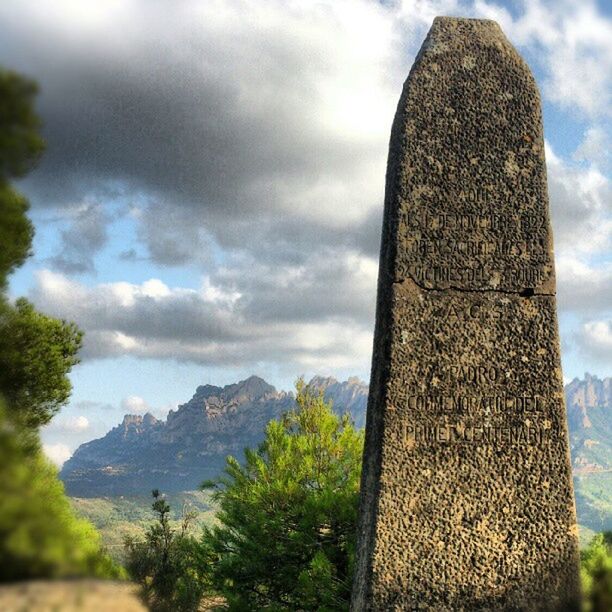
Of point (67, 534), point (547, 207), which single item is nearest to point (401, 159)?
point (547, 207)

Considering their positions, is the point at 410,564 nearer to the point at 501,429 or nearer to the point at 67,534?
the point at 501,429

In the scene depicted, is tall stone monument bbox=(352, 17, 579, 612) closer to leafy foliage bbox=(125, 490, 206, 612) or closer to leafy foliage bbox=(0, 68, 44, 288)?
leafy foliage bbox=(0, 68, 44, 288)

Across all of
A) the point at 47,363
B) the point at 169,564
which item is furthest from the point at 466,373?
the point at 169,564

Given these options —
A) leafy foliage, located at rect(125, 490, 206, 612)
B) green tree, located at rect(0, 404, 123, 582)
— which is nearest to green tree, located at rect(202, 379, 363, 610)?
leafy foliage, located at rect(125, 490, 206, 612)

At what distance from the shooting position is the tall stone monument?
6195 millimetres

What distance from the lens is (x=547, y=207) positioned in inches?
274

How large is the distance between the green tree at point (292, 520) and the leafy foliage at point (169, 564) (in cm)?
147

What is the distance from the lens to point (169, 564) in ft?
72.0

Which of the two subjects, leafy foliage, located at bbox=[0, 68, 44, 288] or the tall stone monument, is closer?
leafy foliage, located at bbox=[0, 68, 44, 288]

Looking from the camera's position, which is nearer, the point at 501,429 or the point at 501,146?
the point at 501,429

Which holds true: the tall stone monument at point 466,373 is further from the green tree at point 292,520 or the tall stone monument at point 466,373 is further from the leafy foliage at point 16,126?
the green tree at point 292,520

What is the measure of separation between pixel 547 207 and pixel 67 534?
20.3ft

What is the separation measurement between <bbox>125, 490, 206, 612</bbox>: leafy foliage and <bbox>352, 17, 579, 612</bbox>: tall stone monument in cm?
1048

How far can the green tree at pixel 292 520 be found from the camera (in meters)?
13.1
